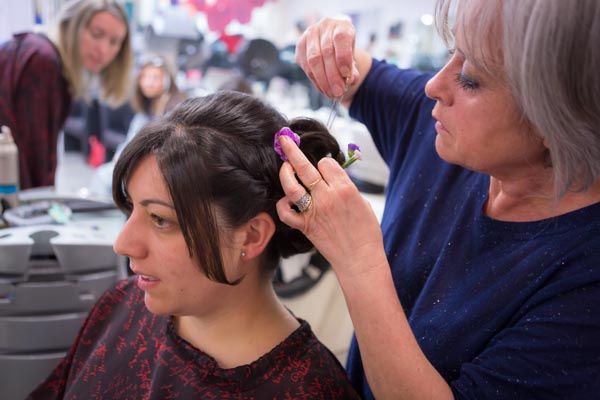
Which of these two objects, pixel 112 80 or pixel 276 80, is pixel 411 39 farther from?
pixel 112 80

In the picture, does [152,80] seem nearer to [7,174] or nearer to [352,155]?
[7,174]

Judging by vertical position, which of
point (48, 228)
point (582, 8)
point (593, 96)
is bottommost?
point (48, 228)

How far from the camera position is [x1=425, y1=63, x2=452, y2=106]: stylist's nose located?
86cm

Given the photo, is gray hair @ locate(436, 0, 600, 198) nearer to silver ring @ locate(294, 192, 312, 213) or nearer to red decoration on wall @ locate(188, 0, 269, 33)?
silver ring @ locate(294, 192, 312, 213)

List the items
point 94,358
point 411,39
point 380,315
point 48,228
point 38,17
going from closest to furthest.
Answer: point 380,315
point 94,358
point 48,228
point 38,17
point 411,39

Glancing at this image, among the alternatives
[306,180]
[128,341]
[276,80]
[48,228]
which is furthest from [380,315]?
[276,80]

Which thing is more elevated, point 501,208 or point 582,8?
point 582,8

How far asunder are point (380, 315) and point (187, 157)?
1.37 ft

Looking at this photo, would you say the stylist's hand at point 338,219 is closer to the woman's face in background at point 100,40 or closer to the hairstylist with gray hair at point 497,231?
the hairstylist with gray hair at point 497,231

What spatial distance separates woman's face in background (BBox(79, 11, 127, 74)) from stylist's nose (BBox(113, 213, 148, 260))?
157cm

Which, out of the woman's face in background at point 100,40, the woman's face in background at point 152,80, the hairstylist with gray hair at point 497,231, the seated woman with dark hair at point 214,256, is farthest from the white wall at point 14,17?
the hairstylist with gray hair at point 497,231

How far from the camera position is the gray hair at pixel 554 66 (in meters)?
0.67

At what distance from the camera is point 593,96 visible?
0.69m

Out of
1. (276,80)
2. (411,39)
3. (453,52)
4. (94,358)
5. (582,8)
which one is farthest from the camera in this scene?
(411,39)
